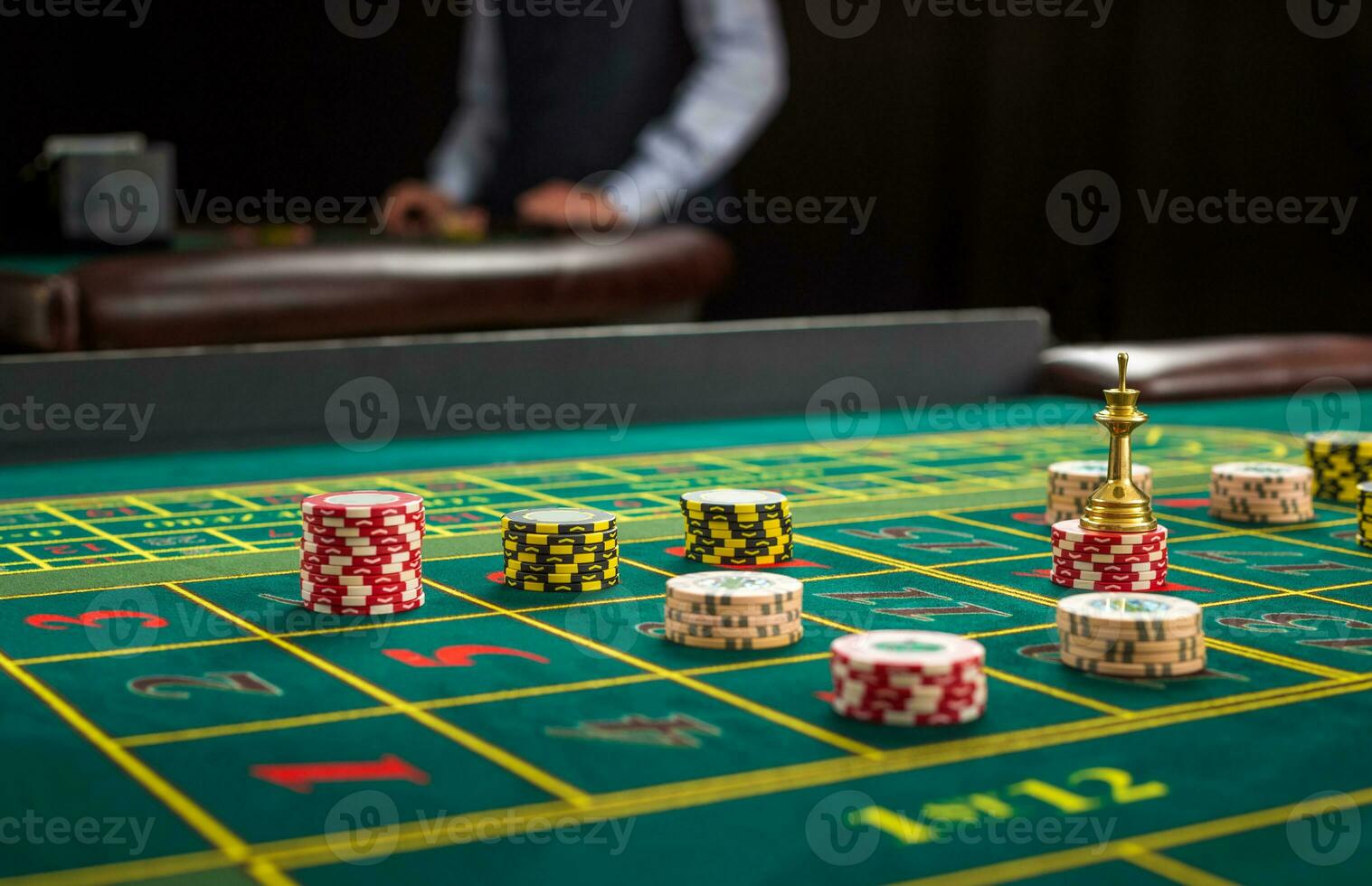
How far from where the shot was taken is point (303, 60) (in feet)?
35.4

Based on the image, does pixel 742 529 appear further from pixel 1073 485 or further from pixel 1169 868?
pixel 1169 868

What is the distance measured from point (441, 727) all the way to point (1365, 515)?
225cm

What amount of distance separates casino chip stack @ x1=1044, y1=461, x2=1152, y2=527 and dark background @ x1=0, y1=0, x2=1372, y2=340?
5427 millimetres

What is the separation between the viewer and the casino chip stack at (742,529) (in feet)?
11.4

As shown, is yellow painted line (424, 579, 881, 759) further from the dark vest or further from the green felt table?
the dark vest

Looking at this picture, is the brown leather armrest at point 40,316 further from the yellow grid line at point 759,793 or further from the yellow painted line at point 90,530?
the yellow grid line at point 759,793

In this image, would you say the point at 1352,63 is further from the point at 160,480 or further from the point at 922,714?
the point at 922,714

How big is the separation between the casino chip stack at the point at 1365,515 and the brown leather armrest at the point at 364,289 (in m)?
3.53

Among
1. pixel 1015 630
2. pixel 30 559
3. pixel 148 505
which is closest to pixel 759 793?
pixel 1015 630

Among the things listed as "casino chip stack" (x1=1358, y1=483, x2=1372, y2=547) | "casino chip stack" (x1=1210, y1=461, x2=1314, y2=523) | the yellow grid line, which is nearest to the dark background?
"casino chip stack" (x1=1210, y1=461, x2=1314, y2=523)

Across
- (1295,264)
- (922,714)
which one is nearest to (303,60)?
(1295,264)

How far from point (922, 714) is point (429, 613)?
1.07m

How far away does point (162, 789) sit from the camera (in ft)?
6.58

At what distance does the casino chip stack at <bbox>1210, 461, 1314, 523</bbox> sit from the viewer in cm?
395
